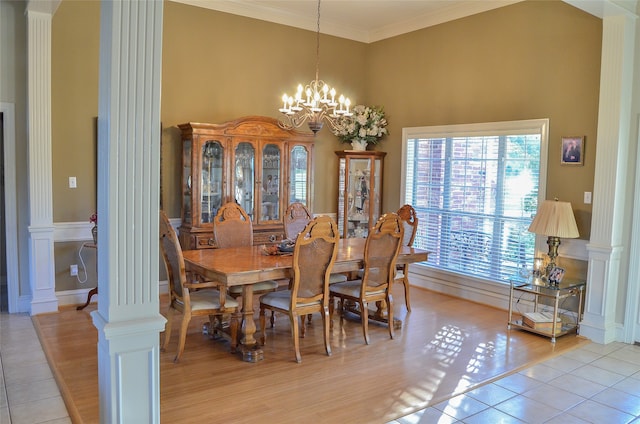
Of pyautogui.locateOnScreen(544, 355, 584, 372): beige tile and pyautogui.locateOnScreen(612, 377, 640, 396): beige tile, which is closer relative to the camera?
pyautogui.locateOnScreen(612, 377, 640, 396): beige tile

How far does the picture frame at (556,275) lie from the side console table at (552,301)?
0.04 m

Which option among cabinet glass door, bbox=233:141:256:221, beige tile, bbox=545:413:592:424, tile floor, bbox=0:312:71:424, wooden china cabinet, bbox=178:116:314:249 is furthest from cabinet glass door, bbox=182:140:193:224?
beige tile, bbox=545:413:592:424

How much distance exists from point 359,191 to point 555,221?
8.93ft

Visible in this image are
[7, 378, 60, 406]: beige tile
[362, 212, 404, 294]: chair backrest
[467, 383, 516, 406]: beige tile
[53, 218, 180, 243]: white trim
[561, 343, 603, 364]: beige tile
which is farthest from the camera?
[53, 218, 180, 243]: white trim

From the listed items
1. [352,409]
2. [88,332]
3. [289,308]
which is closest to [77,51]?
[88,332]

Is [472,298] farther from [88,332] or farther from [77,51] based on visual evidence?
[77,51]

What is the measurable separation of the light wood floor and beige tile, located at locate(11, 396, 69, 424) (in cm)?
7

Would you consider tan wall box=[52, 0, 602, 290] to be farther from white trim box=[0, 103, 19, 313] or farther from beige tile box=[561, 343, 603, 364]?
beige tile box=[561, 343, 603, 364]

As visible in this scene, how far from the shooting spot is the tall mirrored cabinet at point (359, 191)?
6648 mm

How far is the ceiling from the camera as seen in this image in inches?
224

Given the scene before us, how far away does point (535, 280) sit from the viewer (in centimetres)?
468

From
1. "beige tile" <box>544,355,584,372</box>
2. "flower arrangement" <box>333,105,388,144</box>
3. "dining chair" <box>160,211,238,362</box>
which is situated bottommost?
"beige tile" <box>544,355,584,372</box>

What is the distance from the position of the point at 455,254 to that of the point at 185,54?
3.83 m

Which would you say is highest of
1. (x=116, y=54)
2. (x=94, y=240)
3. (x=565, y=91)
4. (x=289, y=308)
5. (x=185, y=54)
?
(x=185, y=54)
